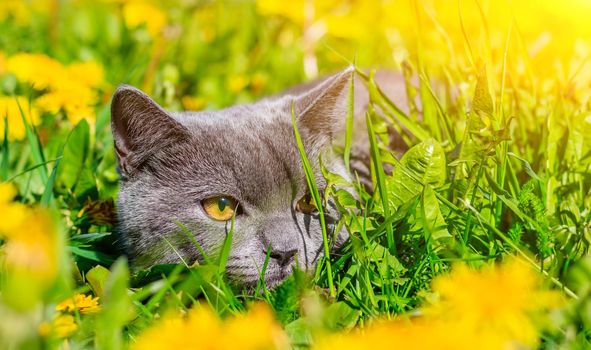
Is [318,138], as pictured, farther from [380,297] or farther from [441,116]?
[380,297]

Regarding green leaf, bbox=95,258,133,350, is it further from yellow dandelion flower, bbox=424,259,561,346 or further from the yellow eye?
the yellow eye

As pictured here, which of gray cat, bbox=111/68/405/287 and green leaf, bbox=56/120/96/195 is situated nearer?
gray cat, bbox=111/68/405/287

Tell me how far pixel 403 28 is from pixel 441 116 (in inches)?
89.1

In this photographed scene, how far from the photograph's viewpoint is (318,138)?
6.17 ft

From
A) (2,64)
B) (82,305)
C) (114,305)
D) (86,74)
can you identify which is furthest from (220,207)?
(2,64)

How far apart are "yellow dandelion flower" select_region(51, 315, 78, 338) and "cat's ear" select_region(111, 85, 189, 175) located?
66 centimetres

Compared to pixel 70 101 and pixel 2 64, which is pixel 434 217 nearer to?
pixel 70 101

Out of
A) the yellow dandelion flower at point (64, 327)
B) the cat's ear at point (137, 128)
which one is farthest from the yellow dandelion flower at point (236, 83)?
the yellow dandelion flower at point (64, 327)

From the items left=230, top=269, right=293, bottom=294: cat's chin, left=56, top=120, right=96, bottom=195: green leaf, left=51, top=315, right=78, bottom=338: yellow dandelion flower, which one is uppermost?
left=56, top=120, right=96, bottom=195: green leaf

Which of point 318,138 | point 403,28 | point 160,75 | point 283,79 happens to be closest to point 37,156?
point 318,138

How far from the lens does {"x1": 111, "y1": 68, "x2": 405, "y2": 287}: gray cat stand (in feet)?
5.22

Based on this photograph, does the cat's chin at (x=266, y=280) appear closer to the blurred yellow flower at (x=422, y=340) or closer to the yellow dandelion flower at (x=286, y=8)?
the blurred yellow flower at (x=422, y=340)

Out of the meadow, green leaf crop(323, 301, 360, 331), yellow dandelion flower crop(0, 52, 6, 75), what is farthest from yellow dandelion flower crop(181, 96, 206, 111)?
green leaf crop(323, 301, 360, 331)

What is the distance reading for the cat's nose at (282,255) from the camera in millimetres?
1541
